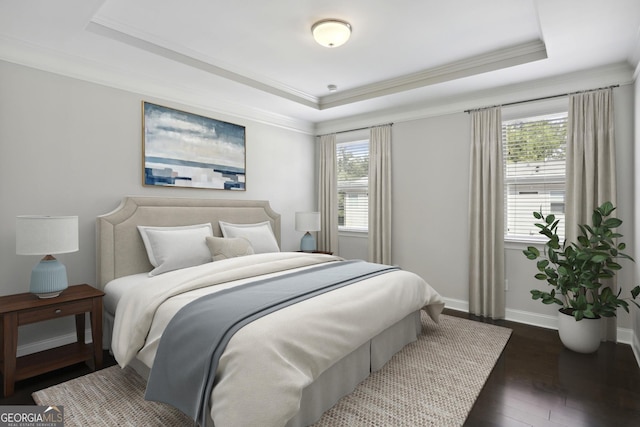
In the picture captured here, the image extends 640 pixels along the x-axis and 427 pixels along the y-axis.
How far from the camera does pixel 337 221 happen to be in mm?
5211

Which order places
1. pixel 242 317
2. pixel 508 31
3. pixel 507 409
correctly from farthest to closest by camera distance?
pixel 508 31
pixel 507 409
pixel 242 317

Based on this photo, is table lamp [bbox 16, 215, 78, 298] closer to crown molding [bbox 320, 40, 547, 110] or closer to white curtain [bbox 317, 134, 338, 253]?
crown molding [bbox 320, 40, 547, 110]

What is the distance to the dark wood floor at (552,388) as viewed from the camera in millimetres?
2012

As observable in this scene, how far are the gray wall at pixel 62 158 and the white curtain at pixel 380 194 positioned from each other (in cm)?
241

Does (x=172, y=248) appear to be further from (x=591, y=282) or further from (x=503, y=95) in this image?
(x=503, y=95)

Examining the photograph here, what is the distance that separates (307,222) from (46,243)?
2865mm

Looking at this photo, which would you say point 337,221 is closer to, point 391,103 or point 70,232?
point 391,103

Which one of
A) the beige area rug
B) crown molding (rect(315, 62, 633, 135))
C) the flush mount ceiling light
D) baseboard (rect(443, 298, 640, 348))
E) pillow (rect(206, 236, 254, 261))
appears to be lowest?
the beige area rug

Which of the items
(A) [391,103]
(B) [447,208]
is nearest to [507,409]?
(B) [447,208]

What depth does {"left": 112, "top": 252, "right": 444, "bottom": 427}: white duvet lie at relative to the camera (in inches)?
60.7

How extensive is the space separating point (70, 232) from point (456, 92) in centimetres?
388

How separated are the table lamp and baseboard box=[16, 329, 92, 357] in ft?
2.12

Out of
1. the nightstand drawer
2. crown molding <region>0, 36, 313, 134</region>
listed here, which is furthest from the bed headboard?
crown molding <region>0, 36, 313, 134</region>

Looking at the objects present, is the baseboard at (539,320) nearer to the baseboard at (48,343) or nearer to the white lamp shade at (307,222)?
the white lamp shade at (307,222)
